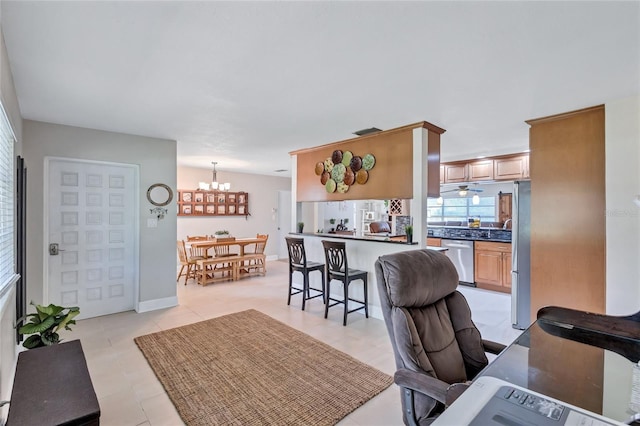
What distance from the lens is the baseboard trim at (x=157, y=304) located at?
4.16 metres

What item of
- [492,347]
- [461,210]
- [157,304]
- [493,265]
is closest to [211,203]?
[157,304]

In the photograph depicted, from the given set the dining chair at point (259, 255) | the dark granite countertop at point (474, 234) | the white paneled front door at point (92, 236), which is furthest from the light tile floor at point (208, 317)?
the dark granite countertop at point (474, 234)

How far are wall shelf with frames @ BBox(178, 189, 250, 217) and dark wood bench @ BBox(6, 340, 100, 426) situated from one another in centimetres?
539

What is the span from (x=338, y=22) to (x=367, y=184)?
2736mm

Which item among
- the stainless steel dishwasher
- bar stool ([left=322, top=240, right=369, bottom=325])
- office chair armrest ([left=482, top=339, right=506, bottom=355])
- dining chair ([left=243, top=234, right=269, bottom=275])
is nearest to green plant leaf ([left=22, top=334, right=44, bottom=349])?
bar stool ([left=322, top=240, right=369, bottom=325])

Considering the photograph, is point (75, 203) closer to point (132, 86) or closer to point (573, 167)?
point (132, 86)

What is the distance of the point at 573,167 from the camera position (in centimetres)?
312

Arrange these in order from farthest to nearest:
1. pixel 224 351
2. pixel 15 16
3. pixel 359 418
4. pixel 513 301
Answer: pixel 513 301 → pixel 224 351 → pixel 359 418 → pixel 15 16

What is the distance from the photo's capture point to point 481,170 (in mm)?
5492

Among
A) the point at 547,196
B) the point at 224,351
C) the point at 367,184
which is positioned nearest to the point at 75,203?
the point at 224,351

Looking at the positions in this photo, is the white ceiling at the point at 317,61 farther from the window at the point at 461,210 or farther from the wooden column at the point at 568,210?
the window at the point at 461,210

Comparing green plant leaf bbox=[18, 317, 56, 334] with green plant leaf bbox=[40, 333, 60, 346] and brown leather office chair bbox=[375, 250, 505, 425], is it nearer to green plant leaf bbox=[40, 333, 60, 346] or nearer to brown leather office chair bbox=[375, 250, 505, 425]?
green plant leaf bbox=[40, 333, 60, 346]

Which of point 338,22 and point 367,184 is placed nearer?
point 338,22

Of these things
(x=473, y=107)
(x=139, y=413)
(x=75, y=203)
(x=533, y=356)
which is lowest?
(x=139, y=413)
